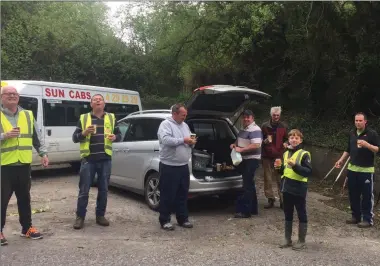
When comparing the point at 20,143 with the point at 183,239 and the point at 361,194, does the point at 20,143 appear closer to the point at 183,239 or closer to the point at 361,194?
the point at 183,239

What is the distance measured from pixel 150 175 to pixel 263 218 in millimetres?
2059

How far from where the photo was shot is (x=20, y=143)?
16.2ft

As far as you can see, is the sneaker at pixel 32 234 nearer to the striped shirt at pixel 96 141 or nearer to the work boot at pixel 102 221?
the work boot at pixel 102 221

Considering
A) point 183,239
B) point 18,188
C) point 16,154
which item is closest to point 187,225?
point 183,239

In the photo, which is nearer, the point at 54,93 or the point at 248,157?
the point at 248,157

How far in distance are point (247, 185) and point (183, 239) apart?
62.0 inches

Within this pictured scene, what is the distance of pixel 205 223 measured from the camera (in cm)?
616

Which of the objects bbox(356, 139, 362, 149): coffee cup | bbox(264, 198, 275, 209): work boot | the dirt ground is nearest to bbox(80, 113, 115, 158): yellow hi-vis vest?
the dirt ground

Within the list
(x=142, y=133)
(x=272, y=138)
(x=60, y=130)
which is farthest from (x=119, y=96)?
(x=272, y=138)

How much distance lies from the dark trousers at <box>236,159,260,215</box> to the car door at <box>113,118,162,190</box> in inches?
60.3

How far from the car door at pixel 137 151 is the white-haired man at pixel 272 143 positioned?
1979 mm

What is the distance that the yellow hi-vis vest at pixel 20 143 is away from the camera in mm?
4844

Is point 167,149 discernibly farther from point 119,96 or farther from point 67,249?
point 119,96

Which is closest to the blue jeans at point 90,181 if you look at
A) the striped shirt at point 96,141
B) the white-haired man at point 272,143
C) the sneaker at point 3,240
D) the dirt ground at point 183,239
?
the striped shirt at point 96,141
